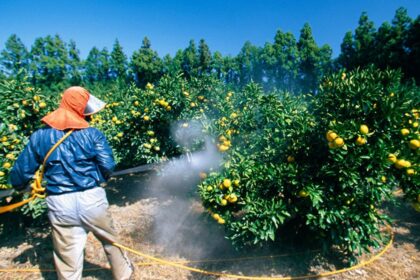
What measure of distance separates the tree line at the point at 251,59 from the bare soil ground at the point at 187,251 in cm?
1352

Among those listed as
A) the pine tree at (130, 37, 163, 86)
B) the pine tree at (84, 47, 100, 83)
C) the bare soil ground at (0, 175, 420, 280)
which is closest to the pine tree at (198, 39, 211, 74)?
the pine tree at (130, 37, 163, 86)

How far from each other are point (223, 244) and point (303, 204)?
1622mm

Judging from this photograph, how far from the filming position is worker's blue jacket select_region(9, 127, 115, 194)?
2756 millimetres

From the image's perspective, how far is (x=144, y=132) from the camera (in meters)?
5.40

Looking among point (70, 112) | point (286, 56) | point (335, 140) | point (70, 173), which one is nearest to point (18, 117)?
point (70, 112)

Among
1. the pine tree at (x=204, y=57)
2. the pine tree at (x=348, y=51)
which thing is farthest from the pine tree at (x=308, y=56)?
the pine tree at (x=204, y=57)

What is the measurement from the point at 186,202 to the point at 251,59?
26.3 metres

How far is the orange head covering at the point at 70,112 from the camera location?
2.78m

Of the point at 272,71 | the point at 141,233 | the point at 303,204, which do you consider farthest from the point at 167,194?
the point at 272,71

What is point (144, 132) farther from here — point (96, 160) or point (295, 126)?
point (295, 126)

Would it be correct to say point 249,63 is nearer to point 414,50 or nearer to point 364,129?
point 414,50

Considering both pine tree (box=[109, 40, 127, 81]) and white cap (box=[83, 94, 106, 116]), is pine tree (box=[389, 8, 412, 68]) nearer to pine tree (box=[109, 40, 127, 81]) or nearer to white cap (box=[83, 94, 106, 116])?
white cap (box=[83, 94, 106, 116])

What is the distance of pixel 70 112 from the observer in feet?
9.34

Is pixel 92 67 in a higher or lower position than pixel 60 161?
higher
